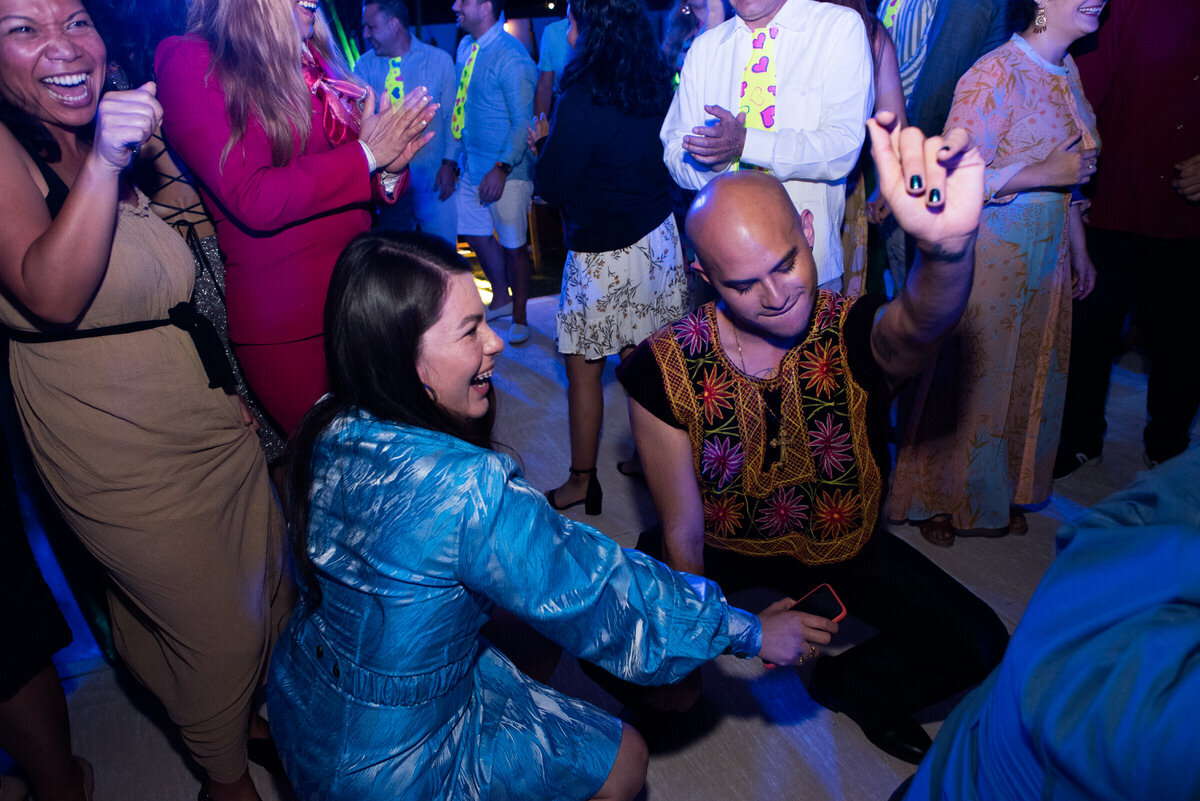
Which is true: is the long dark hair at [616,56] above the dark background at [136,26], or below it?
below

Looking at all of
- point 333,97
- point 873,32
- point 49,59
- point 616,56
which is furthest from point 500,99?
point 49,59

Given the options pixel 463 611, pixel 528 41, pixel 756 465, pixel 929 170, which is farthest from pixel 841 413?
pixel 528 41

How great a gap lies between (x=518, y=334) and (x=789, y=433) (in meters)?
3.10

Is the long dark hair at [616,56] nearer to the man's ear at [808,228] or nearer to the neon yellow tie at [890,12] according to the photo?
the man's ear at [808,228]

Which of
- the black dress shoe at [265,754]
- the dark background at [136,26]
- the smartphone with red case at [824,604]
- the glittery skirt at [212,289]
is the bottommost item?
the black dress shoe at [265,754]

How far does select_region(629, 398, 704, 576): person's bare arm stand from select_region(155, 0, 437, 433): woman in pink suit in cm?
79

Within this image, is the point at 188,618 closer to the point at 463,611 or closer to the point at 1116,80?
the point at 463,611

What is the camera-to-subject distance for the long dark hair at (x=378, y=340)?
3.88ft

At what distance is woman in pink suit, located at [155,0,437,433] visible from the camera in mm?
1604

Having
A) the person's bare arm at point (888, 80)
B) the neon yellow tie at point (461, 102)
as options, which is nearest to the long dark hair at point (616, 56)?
the person's bare arm at point (888, 80)

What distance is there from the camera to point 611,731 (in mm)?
1302

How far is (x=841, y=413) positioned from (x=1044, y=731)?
92cm

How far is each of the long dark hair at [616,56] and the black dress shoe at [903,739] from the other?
190 centimetres

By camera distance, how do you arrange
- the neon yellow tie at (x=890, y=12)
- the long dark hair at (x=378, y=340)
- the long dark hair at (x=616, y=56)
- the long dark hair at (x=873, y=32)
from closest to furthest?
the long dark hair at (x=378, y=340) → the long dark hair at (x=616, y=56) → the long dark hair at (x=873, y=32) → the neon yellow tie at (x=890, y=12)
